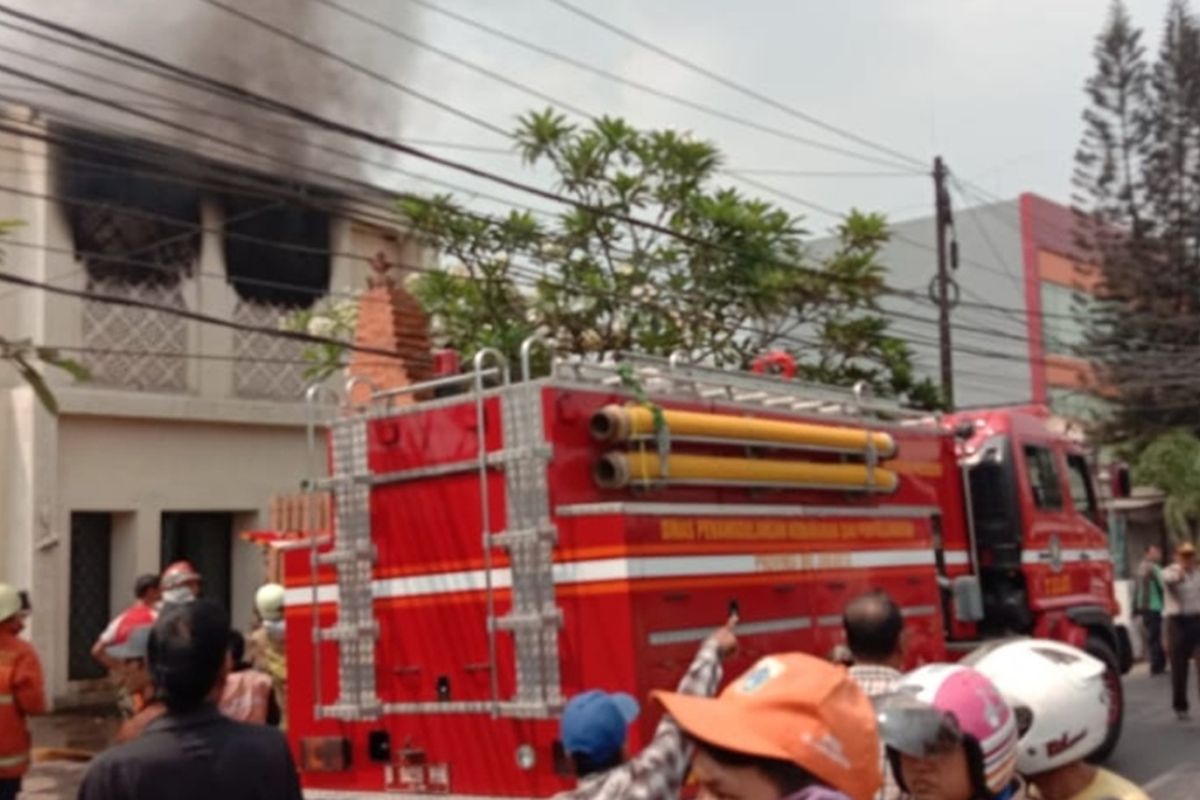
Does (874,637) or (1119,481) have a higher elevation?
(1119,481)

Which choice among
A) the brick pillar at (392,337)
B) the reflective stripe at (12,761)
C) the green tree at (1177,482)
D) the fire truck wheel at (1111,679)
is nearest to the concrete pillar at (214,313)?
the brick pillar at (392,337)

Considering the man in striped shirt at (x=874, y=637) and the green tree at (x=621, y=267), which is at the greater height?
the green tree at (x=621, y=267)

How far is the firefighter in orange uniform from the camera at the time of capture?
20.9 feet

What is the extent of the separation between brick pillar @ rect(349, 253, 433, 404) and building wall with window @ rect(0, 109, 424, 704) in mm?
2733

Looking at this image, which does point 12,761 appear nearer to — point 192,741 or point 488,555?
point 488,555

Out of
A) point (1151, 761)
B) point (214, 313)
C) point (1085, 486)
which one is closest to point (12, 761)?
point (1151, 761)

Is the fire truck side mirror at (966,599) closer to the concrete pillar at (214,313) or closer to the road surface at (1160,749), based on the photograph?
the road surface at (1160,749)

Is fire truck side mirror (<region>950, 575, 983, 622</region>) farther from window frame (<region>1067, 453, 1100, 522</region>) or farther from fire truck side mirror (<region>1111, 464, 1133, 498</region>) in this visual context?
fire truck side mirror (<region>1111, 464, 1133, 498</region>)

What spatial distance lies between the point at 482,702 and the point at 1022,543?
516 centimetres

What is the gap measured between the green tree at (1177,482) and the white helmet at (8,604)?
25.0 m

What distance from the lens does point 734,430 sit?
7328 mm

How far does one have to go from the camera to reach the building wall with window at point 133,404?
16453 millimetres

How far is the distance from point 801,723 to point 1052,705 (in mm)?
879

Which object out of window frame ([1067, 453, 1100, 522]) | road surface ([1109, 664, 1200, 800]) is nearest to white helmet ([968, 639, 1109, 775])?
road surface ([1109, 664, 1200, 800])
